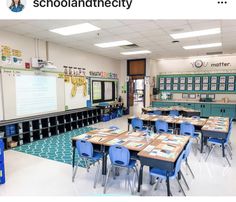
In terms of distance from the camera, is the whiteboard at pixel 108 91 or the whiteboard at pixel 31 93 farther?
the whiteboard at pixel 108 91

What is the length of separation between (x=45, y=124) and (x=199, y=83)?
7.48 m

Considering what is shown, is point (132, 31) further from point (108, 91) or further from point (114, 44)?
point (108, 91)

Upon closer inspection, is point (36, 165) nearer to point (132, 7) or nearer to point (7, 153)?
point (7, 153)

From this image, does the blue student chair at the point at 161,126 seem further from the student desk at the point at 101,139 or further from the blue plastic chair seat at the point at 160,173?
the blue plastic chair seat at the point at 160,173

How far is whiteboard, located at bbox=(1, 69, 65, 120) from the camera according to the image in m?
5.21

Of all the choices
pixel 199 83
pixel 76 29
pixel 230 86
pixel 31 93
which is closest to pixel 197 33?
pixel 76 29

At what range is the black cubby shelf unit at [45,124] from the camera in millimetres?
5266

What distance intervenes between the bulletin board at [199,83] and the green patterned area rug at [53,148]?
6.31m

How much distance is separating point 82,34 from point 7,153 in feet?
12.2

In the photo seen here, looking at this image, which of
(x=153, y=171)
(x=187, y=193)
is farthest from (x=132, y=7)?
(x=187, y=193)

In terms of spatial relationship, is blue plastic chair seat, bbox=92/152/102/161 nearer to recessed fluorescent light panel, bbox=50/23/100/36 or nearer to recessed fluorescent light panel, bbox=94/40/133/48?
recessed fluorescent light panel, bbox=50/23/100/36

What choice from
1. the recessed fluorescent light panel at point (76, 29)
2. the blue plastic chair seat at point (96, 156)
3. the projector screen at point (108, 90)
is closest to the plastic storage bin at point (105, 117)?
the projector screen at point (108, 90)

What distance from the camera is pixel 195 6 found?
189cm

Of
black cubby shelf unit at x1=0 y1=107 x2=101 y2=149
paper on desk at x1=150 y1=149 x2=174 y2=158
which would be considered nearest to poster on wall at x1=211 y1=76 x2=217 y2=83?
black cubby shelf unit at x1=0 y1=107 x2=101 y2=149
